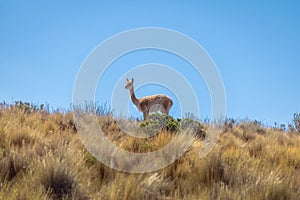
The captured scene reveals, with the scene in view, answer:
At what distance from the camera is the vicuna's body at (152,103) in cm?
1900

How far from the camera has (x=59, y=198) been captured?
482cm

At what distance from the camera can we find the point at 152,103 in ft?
63.0

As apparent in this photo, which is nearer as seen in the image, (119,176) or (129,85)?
(119,176)

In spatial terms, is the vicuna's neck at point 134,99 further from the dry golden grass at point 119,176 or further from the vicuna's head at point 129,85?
the dry golden grass at point 119,176

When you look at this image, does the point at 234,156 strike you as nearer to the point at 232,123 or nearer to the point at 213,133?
the point at 213,133

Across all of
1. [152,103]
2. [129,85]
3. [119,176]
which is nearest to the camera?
[119,176]

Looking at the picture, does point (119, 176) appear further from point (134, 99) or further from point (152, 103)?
point (134, 99)

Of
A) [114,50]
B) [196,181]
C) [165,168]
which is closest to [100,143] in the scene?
[165,168]

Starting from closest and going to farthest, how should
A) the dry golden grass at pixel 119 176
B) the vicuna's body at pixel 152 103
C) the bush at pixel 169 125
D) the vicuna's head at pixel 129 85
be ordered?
the dry golden grass at pixel 119 176 → the bush at pixel 169 125 → the vicuna's body at pixel 152 103 → the vicuna's head at pixel 129 85

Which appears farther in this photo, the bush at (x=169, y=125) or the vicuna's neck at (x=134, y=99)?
the vicuna's neck at (x=134, y=99)

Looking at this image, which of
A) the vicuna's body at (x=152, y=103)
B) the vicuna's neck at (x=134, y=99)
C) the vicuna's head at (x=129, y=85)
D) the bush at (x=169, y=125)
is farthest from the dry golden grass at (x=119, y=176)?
the vicuna's head at (x=129, y=85)

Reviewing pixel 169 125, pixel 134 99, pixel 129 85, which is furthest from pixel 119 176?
pixel 129 85

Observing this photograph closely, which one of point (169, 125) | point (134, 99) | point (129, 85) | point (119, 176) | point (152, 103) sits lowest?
point (119, 176)

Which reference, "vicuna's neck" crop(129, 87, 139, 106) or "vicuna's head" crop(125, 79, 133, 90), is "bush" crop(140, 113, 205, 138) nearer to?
"vicuna's neck" crop(129, 87, 139, 106)
